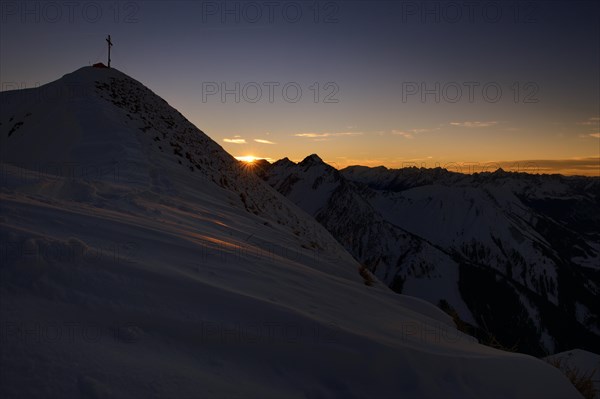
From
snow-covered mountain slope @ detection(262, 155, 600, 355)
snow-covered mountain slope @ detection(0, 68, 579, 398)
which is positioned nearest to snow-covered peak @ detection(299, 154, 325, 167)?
snow-covered mountain slope @ detection(262, 155, 600, 355)

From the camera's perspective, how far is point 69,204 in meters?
5.82

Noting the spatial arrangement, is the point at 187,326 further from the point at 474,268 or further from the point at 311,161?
the point at 311,161

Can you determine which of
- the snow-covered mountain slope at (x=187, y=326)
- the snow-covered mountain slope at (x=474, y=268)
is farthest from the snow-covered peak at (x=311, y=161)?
the snow-covered mountain slope at (x=187, y=326)

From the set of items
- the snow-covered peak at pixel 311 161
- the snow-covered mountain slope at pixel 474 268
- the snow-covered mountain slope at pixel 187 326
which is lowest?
the snow-covered mountain slope at pixel 474 268

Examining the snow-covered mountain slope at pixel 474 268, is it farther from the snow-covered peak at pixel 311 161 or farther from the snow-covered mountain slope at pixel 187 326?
the snow-covered mountain slope at pixel 187 326

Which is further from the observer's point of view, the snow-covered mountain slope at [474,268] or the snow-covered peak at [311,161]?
the snow-covered peak at [311,161]

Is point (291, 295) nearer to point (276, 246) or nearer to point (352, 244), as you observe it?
point (276, 246)

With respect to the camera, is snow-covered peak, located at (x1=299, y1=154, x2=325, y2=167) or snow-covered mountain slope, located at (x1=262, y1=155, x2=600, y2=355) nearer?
snow-covered mountain slope, located at (x1=262, y1=155, x2=600, y2=355)

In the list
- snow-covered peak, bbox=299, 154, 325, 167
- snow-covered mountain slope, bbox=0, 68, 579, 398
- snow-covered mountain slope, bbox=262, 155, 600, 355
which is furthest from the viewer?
snow-covered peak, bbox=299, 154, 325, 167

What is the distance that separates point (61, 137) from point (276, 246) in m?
13.0

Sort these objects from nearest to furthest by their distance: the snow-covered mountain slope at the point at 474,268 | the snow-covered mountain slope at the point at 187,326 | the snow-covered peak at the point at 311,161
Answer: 1. the snow-covered mountain slope at the point at 187,326
2. the snow-covered mountain slope at the point at 474,268
3. the snow-covered peak at the point at 311,161

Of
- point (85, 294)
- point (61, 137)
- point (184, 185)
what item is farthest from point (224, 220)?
point (61, 137)

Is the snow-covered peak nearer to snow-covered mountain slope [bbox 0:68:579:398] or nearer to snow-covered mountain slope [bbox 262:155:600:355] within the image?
snow-covered mountain slope [bbox 262:155:600:355]

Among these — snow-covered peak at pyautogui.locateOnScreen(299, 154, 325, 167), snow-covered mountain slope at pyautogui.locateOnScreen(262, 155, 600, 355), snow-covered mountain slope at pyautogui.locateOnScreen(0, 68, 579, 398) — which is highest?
snow-covered peak at pyautogui.locateOnScreen(299, 154, 325, 167)
